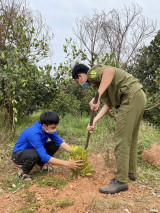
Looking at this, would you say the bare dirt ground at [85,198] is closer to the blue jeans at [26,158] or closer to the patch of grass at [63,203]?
the patch of grass at [63,203]

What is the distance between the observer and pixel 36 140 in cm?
270

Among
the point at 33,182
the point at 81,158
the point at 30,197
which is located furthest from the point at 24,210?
the point at 81,158

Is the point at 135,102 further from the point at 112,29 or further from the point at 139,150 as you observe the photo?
the point at 112,29

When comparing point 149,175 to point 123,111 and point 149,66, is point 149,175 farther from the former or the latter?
point 149,66

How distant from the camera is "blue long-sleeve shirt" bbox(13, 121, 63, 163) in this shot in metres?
2.65

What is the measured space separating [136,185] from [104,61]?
3195 mm

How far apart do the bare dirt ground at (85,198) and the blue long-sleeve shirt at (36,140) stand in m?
0.42

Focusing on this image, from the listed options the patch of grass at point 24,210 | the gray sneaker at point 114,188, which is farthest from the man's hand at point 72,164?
the patch of grass at point 24,210

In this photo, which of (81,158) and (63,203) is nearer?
(63,203)

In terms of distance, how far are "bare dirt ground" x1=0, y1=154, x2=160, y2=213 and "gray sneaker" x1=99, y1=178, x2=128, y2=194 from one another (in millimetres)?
47

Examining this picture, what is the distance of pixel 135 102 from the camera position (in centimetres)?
247

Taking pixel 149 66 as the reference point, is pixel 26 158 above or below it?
below

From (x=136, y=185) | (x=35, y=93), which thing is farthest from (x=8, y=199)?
(x=35, y=93)

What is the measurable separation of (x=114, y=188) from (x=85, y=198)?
38 cm
